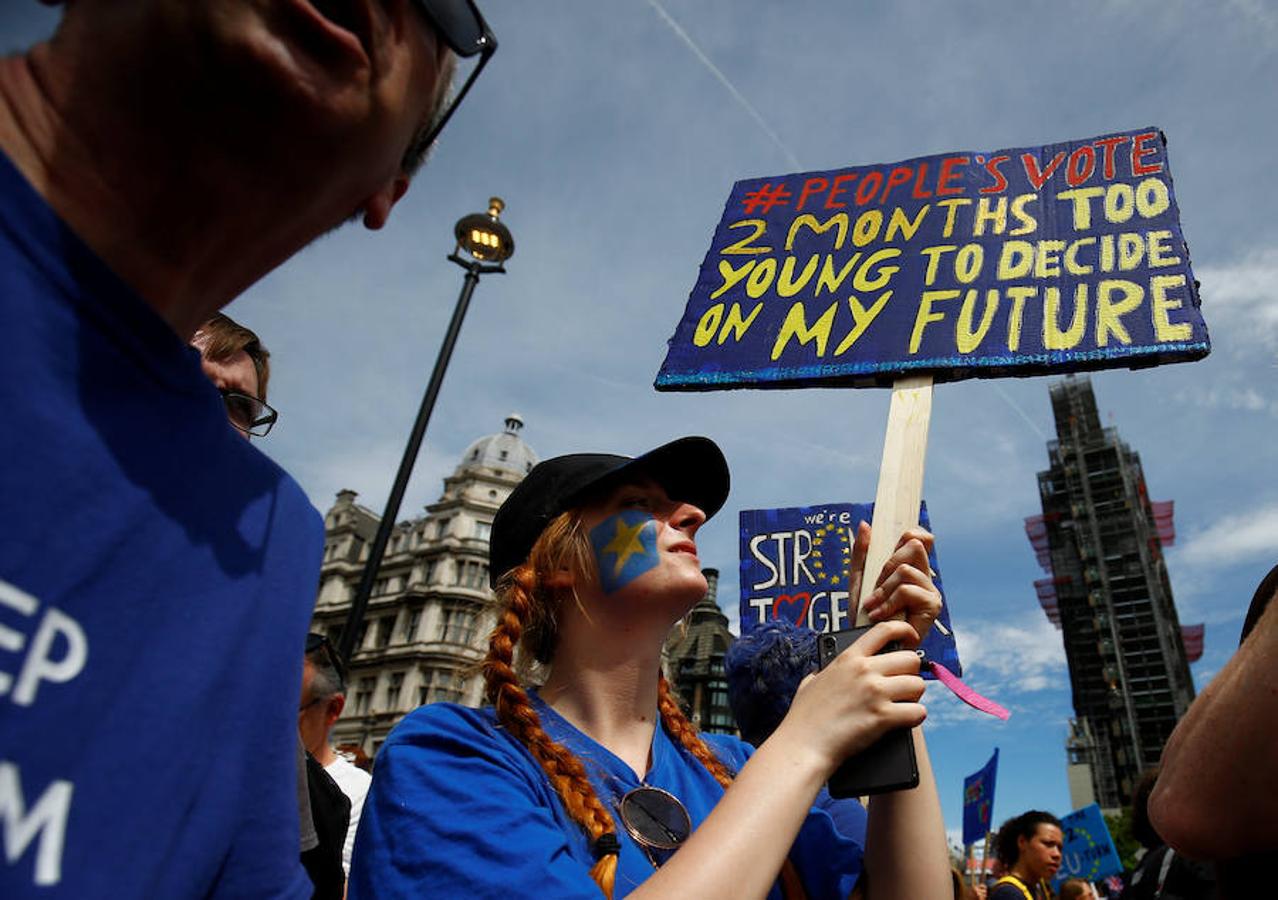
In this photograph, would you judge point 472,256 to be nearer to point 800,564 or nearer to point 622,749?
point 800,564

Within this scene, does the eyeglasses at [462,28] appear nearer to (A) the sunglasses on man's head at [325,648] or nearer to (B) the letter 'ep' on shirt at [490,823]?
(B) the letter 'ep' on shirt at [490,823]

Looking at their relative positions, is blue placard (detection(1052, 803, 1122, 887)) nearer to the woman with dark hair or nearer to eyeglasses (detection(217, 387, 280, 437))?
the woman with dark hair

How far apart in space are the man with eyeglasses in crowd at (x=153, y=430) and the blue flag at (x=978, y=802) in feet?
26.4

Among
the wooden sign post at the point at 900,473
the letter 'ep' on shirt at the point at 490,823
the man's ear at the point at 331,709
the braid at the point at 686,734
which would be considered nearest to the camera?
the letter 'ep' on shirt at the point at 490,823

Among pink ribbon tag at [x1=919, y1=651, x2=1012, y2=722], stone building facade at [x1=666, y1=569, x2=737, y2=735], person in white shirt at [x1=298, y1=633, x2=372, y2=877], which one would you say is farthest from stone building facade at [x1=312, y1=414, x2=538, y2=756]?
pink ribbon tag at [x1=919, y1=651, x2=1012, y2=722]

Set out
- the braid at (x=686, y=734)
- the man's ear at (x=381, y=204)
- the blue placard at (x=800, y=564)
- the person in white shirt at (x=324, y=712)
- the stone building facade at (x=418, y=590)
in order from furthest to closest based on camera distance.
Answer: the stone building facade at (x=418, y=590), the blue placard at (x=800, y=564), the person in white shirt at (x=324, y=712), the braid at (x=686, y=734), the man's ear at (x=381, y=204)

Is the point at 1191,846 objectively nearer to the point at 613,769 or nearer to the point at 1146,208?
the point at 613,769

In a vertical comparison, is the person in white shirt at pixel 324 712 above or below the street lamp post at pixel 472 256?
below

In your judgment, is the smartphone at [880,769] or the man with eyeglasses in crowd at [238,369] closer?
the smartphone at [880,769]

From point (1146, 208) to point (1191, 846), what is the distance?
6.57 feet

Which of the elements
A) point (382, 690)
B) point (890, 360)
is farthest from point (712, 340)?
point (382, 690)

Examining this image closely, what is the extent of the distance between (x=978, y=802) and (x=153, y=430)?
369 inches

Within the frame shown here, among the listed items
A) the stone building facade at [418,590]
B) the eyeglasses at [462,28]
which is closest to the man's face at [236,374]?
the eyeglasses at [462,28]

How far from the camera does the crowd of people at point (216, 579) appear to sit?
0.65 m
